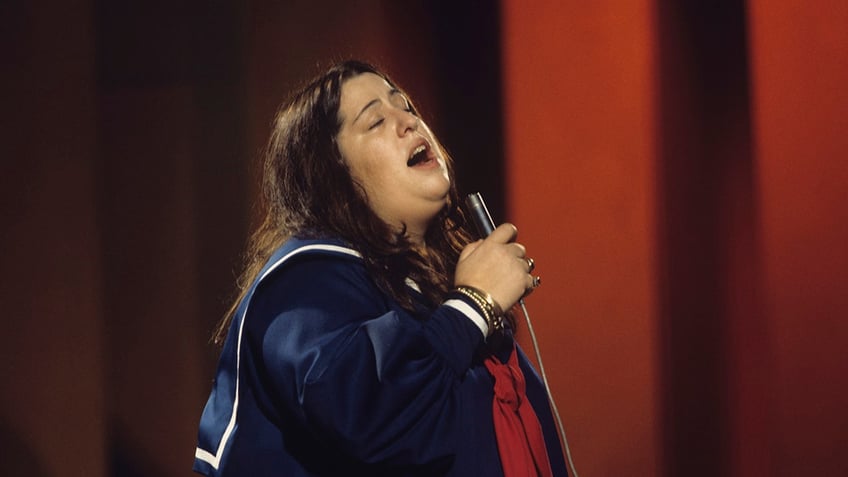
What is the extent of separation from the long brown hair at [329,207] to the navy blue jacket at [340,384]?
0.21 feet

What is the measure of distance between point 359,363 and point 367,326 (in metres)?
0.05

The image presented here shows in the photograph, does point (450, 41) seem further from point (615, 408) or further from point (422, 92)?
point (615, 408)

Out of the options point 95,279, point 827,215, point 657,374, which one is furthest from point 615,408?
point 95,279

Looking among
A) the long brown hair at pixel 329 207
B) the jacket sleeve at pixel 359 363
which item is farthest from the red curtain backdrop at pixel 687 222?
the jacket sleeve at pixel 359 363

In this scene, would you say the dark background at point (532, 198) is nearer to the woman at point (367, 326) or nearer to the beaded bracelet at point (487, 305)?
the woman at point (367, 326)

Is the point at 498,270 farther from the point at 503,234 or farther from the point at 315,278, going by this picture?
the point at 315,278

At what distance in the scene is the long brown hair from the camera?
4.19ft

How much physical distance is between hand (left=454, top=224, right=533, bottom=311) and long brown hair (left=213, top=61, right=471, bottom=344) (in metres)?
0.11

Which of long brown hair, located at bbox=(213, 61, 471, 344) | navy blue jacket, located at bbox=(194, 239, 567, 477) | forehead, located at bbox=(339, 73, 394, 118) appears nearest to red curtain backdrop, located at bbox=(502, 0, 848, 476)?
long brown hair, located at bbox=(213, 61, 471, 344)

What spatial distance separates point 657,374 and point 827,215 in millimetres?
466

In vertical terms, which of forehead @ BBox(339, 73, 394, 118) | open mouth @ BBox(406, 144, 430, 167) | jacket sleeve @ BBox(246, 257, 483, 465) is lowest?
jacket sleeve @ BBox(246, 257, 483, 465)

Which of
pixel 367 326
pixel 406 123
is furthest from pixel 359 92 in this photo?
pixel 367 326

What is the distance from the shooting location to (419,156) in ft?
4.50

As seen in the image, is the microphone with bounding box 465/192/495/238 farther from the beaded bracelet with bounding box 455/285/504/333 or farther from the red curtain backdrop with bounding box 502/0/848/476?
the red curtain backdrop with bounding box 502/0/848/476
